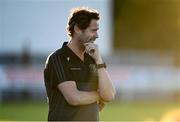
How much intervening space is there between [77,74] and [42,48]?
2371 centimetres

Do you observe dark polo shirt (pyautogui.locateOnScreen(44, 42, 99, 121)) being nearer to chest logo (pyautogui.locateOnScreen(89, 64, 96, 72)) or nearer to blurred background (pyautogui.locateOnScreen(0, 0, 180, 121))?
chest logo (pyautogui.locateOnScreen(89, 64, 96, 72))

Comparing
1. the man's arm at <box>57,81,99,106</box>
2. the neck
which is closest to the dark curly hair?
the neck

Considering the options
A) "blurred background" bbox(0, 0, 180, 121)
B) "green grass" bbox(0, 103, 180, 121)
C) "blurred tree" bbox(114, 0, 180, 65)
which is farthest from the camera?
"blurred tree" bbox(114, 0, 180, 65)

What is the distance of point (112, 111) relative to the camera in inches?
842

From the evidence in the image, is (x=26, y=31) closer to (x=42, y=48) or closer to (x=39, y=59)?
(x=42, y=48)

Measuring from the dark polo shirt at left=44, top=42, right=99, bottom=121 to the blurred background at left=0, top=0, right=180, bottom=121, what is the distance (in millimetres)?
11506

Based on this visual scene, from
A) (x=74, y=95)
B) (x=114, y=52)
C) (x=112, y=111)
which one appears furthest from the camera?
(x=114, y=52)

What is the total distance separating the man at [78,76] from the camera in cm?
620

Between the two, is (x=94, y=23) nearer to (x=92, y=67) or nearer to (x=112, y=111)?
(x=92, y=67)

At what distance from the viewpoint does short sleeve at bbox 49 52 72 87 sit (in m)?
6.23

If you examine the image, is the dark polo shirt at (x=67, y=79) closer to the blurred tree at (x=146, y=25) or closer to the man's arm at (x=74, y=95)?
the man's arm at (x=74, y=95)

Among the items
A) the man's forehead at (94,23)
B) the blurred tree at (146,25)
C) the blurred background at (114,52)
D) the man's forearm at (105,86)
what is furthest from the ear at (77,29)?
the blurred tree at (146,25)

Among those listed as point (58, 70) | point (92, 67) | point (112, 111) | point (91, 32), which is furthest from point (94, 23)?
point (112, 111)

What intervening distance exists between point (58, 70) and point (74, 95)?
0.24 m
